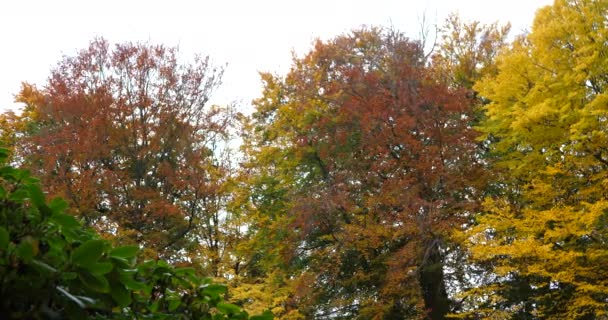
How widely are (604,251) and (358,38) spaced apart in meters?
10.3

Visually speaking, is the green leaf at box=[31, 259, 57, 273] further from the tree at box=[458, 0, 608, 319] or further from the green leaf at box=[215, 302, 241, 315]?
the tree at box=[458, 0, 608, 319]

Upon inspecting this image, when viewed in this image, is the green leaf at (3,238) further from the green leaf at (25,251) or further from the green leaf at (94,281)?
the green leaf at (94,281)

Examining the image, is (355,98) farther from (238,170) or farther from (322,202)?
(238,170)

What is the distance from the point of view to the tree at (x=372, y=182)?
13477 millimetres

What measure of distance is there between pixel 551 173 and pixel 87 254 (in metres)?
12.3

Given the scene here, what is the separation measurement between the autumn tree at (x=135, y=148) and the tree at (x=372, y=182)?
7.49ft

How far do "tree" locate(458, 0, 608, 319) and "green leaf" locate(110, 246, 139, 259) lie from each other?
10.6 metres

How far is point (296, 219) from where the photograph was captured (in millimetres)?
14797

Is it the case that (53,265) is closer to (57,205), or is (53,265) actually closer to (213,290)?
(57,205)

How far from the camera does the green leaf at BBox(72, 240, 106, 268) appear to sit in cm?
93

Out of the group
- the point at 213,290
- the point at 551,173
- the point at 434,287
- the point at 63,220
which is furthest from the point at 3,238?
the point at 434,287

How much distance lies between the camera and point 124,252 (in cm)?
106

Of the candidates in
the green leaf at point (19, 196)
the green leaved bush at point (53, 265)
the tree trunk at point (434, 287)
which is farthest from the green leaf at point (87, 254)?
the tree trunk at point (434, 287)

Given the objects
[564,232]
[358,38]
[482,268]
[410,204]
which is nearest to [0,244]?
[564,232]
